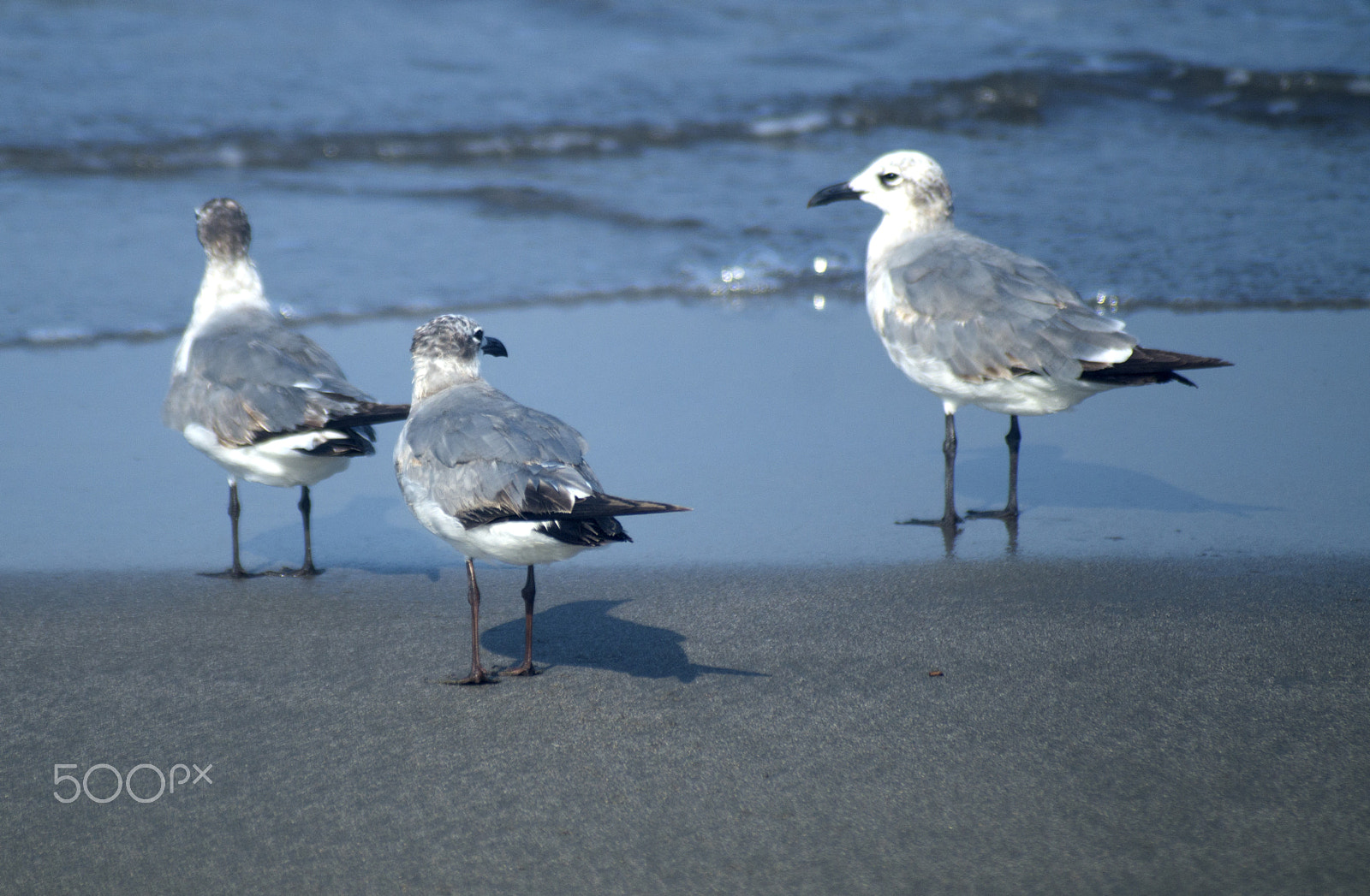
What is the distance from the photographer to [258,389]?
184 inches

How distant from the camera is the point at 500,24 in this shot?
1522 cm

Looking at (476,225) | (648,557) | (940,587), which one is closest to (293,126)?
(476,225)

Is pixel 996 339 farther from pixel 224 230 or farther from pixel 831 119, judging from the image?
pixel 831 119

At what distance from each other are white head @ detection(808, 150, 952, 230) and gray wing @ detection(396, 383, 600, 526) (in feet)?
9.60

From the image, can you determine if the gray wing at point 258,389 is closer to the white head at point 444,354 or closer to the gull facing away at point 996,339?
the white head at point 444,354

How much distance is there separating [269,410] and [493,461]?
141 cm

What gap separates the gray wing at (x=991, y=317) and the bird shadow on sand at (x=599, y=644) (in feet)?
5.90

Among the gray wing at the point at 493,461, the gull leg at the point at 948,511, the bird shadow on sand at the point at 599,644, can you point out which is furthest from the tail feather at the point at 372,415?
the gull leg at the point at 948,511

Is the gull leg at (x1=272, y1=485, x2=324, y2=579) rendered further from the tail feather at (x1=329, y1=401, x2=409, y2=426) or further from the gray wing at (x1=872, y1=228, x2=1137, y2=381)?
the gray wing at (x1=872, y1=228, x2=1137, y2=381)

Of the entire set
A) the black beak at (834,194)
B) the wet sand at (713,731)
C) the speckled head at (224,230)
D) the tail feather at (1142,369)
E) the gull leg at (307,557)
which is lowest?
the wet sand at (713,731)

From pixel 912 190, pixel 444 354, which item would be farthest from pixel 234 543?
pixel 912 190

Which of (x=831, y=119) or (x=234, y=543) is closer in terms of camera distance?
(x=234, y=543)

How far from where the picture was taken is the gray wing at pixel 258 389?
452cm

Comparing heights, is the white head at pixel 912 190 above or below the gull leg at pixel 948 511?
above
